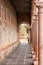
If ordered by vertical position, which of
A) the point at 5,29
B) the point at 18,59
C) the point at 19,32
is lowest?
the point at 18,59

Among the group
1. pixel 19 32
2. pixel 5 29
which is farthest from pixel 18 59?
pixel 19 32

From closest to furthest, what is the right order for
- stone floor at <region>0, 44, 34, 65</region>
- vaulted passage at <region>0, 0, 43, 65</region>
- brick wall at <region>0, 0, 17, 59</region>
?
1. vaulted passage at <region>0, 0, 43, 65</region>
2. stone floor at <region>0, 44, 34, 65</region>
3. brick wall at <region>0, 0, 17, 59</region>

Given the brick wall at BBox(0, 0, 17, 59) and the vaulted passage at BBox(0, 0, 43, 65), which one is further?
the brick wall at BBox(0, 0, 17, 59)

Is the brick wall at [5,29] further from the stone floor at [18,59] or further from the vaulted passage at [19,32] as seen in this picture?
the stone floor at [18,59]

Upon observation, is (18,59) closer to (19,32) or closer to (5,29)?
(5,29)

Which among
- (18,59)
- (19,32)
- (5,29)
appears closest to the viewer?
(18,59)

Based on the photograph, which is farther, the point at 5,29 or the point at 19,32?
the point at 19,32

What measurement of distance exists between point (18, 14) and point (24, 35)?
559 inches

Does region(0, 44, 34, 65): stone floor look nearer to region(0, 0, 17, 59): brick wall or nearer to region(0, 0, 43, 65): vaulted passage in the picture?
region(0, 0, 43, 65): vaulted passage

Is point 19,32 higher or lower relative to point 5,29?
lower

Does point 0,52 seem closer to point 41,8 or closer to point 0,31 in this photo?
point 0,31

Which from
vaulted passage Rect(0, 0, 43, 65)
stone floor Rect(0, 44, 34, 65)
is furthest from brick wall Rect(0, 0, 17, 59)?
stone floor Rect(0, 44, 34, 65)

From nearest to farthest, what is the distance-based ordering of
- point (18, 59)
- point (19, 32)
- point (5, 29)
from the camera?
1. point (18, 59)
2. point (5, 29)
3. point (19, 32)

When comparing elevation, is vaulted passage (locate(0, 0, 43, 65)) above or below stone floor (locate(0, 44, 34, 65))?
above
